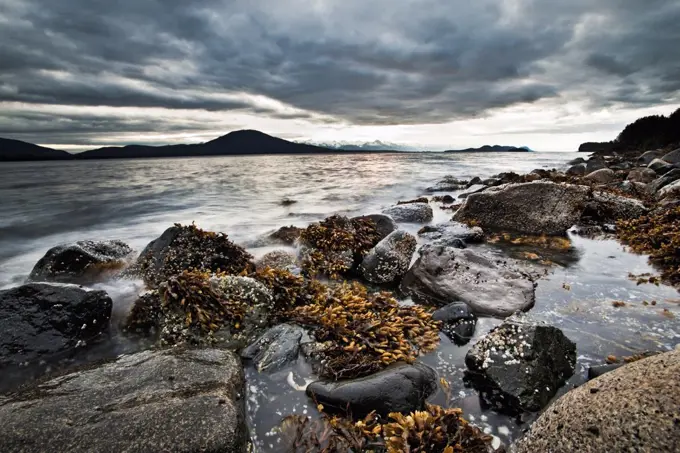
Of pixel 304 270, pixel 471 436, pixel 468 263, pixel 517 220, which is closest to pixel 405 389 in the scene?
pixel 471 436

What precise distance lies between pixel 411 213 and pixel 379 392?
387 inches

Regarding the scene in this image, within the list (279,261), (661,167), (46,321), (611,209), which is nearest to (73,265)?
(46,321)

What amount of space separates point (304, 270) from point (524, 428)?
16.2 ft

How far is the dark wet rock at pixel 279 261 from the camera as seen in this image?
24.6ft

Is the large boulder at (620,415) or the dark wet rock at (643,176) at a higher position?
the large boulder at (620,415)

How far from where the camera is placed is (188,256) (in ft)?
22.8

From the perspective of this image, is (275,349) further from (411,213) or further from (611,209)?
(611,209)

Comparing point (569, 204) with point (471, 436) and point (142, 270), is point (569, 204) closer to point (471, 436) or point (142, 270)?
point (471, 436)

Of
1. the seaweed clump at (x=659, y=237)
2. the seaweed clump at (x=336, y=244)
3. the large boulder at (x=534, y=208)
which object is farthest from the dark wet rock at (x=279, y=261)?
the seaweed clump at (x=659, y=237)

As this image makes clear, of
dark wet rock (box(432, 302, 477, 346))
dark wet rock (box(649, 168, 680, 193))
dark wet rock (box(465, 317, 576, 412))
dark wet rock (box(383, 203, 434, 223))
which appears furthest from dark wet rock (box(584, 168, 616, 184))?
dark wet rock (box(465, 317, 576, 412))

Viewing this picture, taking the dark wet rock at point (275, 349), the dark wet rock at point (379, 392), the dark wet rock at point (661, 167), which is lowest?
the dark wet rock at point (275, 349)

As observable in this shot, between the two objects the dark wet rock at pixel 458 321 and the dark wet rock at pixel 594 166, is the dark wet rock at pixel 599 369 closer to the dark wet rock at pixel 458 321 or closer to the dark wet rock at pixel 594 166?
the dark wet rock at pixel 458 321

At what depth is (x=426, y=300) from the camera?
5949 mm

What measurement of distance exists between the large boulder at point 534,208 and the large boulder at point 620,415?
7.81 metres
